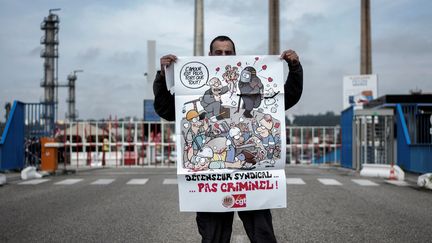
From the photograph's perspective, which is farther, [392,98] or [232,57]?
[392,98]

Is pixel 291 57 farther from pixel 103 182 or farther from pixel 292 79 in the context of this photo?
pixel 103 182

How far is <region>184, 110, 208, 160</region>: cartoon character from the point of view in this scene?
4.75m

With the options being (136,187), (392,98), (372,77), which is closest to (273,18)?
(372,77)

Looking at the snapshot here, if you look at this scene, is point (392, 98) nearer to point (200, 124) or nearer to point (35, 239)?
point (35, 239)

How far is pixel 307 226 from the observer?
28.9ft

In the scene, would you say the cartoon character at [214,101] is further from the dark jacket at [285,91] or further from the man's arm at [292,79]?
the man's arm at [292,79]

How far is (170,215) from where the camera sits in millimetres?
10141

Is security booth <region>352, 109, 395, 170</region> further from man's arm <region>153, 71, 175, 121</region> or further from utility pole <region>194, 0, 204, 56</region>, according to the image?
man's arm <region>153, 71, 175, 121</region>

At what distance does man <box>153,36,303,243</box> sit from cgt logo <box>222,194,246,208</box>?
10 cm

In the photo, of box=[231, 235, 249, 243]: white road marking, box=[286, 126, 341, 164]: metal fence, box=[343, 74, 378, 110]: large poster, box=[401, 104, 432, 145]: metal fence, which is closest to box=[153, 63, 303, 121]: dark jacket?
box=[231, 235, 249, 243]: white road marking

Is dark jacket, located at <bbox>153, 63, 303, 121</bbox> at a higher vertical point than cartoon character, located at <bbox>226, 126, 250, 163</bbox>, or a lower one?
higher

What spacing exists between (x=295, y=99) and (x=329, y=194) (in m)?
9.10

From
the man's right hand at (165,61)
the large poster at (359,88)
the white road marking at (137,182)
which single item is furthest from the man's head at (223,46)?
the large poster at (359,88)

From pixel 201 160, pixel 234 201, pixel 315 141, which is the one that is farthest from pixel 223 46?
pixel 315 141
